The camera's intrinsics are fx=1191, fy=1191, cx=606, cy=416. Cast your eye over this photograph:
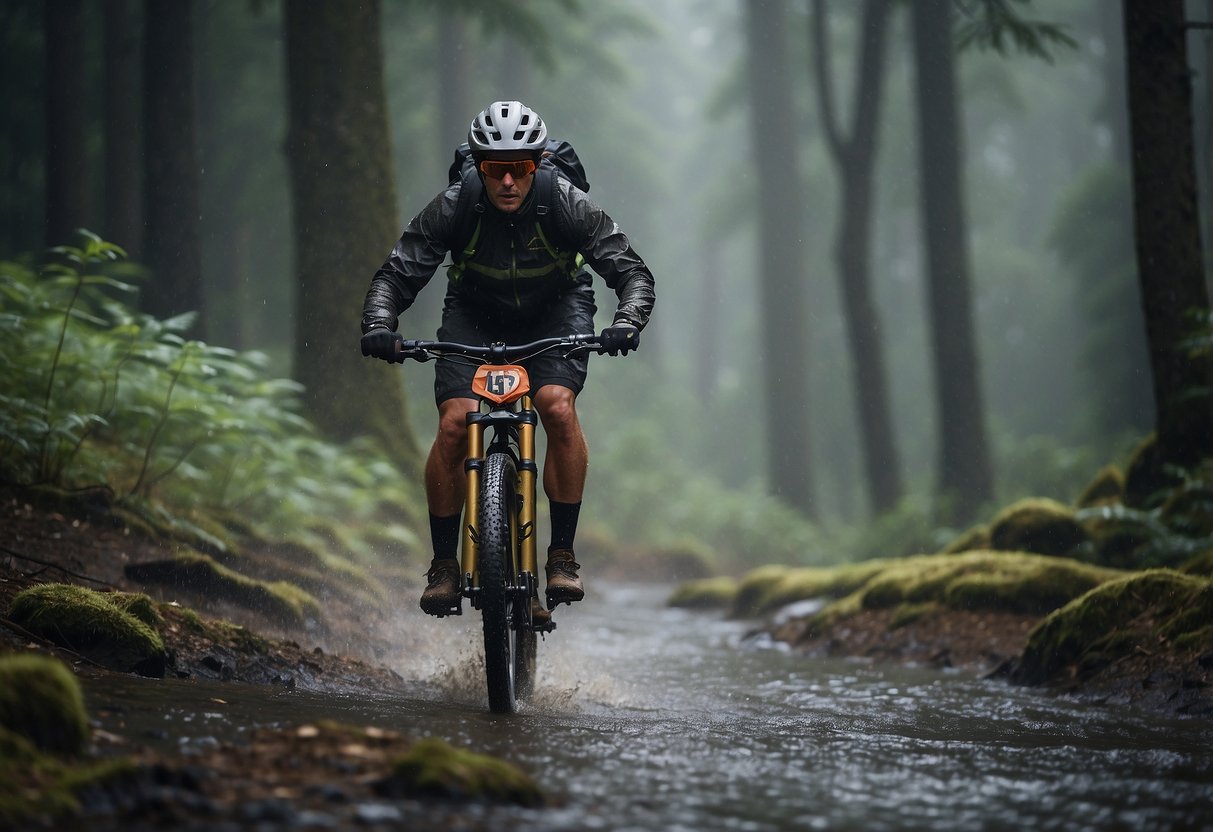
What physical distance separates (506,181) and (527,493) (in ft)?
5.11

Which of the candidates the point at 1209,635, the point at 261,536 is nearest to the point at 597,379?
the point at 261,536

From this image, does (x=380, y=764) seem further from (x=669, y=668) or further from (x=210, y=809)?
(x=669, y=668)

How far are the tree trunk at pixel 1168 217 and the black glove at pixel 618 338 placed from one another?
5.63 m

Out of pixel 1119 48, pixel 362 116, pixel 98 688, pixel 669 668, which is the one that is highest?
pixel 1119 48

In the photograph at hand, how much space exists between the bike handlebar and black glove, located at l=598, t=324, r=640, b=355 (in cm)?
5

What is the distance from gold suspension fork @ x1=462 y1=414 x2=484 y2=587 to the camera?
5453 millimetres

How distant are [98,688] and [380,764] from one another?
63.3 inches

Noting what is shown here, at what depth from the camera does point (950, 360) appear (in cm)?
1806

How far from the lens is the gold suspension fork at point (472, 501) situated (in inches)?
215

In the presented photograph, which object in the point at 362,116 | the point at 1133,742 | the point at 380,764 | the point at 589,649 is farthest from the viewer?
the point at 362,116

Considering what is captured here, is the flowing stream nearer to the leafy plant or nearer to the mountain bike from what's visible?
the mountain bike

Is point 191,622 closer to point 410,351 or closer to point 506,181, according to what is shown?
point 410,351

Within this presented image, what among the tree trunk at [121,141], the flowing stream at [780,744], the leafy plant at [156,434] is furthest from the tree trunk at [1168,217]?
the tree trunk at [121,141]

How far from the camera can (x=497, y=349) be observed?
5.70 metres
